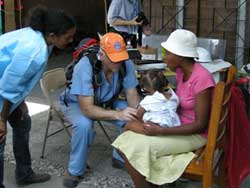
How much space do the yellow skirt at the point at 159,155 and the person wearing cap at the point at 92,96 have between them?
15.0 inches

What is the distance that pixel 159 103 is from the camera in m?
3.06

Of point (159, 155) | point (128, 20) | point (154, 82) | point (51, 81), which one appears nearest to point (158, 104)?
point (154, 82)

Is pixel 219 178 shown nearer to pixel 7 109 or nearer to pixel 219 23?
pixel 7 109

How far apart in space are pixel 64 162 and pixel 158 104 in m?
1.48

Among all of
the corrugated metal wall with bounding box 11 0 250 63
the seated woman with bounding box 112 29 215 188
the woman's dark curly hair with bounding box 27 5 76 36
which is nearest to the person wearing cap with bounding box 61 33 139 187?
the seated woman with bounding box 112 29 215 188

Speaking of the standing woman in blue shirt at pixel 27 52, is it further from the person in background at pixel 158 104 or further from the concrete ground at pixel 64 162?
the concrete ground at pixel 64 162

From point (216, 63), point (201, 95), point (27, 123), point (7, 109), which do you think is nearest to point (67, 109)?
point (27, 123)

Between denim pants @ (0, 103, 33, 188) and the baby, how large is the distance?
3.24ft

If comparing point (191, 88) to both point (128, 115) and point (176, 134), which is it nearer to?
point (176, 134)

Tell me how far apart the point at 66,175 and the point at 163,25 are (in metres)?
3.49

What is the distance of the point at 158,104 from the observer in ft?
10.0

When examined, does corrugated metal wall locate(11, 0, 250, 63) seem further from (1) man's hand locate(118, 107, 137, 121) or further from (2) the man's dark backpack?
(1) man's hand locate(118, 107, 137, 121)

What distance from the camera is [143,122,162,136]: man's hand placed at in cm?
302

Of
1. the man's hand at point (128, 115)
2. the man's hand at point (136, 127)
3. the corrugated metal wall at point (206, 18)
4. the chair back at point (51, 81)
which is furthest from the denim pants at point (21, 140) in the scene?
the corrugated metal wall at point (206, 18)
